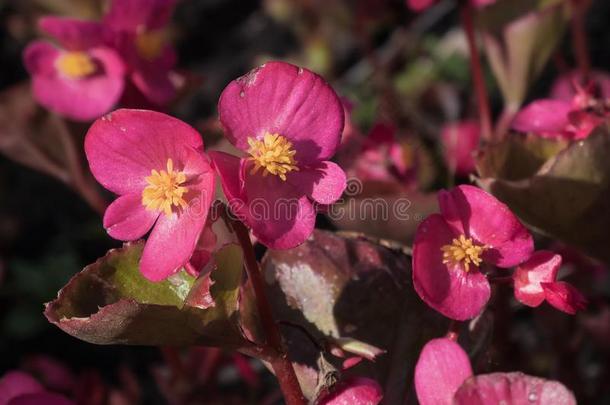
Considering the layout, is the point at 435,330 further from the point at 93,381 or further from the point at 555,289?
the point at 93,381

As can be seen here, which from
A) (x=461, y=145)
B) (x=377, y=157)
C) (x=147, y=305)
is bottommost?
(x=461, y=145)

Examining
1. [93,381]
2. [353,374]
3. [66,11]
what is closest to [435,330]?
[353,374]

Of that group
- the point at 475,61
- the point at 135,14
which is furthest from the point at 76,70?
the point at 475,61

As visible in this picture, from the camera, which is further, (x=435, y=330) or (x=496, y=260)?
(x=435, y=330)

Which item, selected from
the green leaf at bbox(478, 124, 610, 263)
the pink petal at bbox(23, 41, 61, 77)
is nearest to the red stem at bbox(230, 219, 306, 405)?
the green leaf at bbox(478, 124, 610, 263)

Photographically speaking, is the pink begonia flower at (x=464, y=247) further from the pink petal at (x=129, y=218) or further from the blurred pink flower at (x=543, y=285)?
the pink petal at (x=129, y=218)

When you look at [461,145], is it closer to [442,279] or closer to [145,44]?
[145,44]
